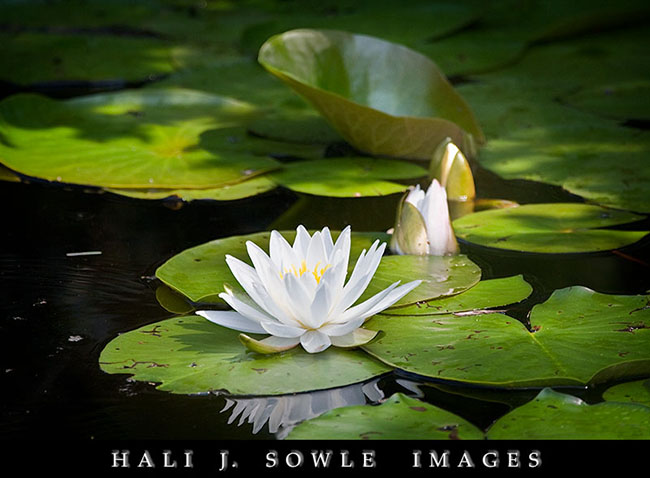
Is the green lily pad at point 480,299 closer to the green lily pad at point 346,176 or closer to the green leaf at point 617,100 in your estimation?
the green lily pad at point 346,176

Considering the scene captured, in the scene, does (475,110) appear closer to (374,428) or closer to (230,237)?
(230,237)

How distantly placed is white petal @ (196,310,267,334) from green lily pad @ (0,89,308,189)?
1.02 m

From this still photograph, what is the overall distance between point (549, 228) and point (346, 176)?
29.3 inches

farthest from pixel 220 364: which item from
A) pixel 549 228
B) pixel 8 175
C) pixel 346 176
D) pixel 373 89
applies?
pixel 373 89

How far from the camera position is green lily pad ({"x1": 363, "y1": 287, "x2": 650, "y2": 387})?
4.51 feet

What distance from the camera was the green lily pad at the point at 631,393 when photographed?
4.33ft

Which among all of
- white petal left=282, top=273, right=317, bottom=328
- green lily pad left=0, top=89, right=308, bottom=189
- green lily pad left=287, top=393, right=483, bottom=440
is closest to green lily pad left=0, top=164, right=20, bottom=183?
green lily pad left=0, top=89, right=308, bottom=189

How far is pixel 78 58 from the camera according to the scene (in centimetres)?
408

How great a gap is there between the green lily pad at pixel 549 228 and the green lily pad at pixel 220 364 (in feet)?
2.31

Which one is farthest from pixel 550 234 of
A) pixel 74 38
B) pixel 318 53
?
pixel 74 38

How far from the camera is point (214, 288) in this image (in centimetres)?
174

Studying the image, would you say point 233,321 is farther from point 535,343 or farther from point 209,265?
point 535,343

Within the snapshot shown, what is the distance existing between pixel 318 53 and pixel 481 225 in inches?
40.4

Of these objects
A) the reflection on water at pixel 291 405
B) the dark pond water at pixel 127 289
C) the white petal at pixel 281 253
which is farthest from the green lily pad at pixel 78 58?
the reflection on water at pixel 291 405
